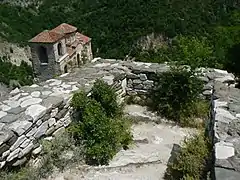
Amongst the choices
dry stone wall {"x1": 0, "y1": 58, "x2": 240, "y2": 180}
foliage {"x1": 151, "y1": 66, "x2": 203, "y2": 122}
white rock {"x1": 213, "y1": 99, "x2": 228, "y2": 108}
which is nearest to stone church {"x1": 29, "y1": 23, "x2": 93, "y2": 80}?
dry stone wall {"x1": 0, "y1": 58, "x2": 240, "y2": 180}

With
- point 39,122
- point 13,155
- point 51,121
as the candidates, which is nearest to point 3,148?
point 13,155

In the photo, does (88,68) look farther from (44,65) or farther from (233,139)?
(44,65)

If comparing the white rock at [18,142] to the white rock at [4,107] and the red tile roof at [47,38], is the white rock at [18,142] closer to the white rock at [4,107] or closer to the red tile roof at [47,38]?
the white rock at [4,107]

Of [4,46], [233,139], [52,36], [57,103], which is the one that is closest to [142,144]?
[57,103]

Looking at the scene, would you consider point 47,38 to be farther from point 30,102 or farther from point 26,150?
point 26,150

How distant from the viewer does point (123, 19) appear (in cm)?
4522

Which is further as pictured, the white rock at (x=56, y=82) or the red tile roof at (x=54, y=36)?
the red tile roof at (x=54, y=36)

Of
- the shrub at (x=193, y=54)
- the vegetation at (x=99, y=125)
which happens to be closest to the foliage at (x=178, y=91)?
the shrub at (x=193, y=54)

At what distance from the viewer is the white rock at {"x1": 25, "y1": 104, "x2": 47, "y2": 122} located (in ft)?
14.0

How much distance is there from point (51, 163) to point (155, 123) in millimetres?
1648

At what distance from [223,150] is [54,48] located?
21255 millimetres

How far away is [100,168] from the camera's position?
429cm

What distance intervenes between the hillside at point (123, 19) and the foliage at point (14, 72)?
656 cm

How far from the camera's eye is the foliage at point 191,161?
3.39 metres
